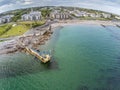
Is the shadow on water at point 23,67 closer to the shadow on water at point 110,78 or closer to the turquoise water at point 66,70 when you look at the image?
the turquoise water at point 66,70

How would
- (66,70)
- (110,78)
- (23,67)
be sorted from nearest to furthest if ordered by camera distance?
(110,78)
(66,70)
(23,67)

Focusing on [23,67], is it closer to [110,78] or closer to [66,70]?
[66,70]

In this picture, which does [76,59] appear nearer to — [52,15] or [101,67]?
[101,67]

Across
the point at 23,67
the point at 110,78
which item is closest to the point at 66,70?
the point at 110,78

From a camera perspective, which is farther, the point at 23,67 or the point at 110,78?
the point at 23,67

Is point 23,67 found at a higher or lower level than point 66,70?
lower

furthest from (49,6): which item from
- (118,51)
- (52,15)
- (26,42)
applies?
(118,51)

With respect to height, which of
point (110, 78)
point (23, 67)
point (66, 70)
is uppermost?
point (110, 78)

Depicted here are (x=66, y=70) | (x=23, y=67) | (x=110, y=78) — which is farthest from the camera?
(x=23, y=67)
